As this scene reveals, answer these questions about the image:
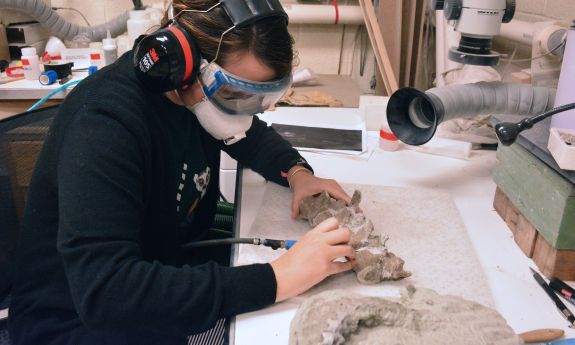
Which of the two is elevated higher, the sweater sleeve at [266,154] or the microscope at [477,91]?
the microscope at [477,91]

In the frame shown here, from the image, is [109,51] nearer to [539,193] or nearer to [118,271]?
[118,271]

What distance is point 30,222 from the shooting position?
0.88 meters

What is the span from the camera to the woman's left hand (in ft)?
3.38

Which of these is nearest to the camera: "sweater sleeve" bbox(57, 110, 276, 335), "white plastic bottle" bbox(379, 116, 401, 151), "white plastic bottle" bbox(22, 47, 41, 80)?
"sweater sleeve" bbox(57, 110, 276, 335)

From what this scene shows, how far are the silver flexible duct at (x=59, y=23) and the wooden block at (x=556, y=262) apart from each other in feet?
6.93

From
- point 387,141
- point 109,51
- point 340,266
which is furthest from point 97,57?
point 340,266

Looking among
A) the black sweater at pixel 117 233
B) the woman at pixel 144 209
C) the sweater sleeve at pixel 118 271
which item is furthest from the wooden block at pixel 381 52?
the sweater sleeve at pixel 118 271

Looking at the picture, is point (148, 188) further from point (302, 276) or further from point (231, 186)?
point (231, 186)

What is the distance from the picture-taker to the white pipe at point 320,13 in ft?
7.59

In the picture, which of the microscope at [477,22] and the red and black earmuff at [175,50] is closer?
the red and black earmuff at [175,50]

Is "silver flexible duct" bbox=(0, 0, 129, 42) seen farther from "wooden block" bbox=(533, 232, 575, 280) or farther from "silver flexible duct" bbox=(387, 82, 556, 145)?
"wooden block" bbox=(533, 232, 575, 280)

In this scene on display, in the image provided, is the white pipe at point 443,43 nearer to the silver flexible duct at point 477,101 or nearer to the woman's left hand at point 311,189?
the silver flexible duct at point 477,101

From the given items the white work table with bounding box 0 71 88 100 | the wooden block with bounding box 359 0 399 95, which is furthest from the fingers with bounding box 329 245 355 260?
the white work table with bounding box 0 71 88 100

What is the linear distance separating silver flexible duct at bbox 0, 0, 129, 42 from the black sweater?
1544mm
